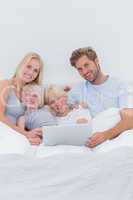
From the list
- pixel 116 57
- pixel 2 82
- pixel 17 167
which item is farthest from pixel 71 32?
pixel 17 167

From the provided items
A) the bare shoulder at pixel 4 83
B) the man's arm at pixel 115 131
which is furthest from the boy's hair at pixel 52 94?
the man's arm at pixel 115 131

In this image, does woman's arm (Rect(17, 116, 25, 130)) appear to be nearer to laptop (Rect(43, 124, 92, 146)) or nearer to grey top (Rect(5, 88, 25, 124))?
grey top (Rect(5, 88, 25, 124))

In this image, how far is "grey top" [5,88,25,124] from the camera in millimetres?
2346

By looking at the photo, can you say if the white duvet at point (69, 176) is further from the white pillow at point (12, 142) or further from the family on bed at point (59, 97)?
the family on bed at point (59, 97)

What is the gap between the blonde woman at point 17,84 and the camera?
2.32m

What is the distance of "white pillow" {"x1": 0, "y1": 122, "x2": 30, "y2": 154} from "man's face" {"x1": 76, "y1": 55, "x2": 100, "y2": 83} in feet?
1.98

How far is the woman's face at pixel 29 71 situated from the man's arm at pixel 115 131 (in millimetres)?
556

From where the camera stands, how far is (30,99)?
2318 mm

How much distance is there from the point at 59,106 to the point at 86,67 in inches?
10.7

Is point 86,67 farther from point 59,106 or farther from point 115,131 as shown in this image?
point 115,131

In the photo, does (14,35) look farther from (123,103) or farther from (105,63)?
(123,103)

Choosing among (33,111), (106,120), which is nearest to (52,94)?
(33,111)

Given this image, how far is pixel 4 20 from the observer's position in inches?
101

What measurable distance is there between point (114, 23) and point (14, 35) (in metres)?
0.60
